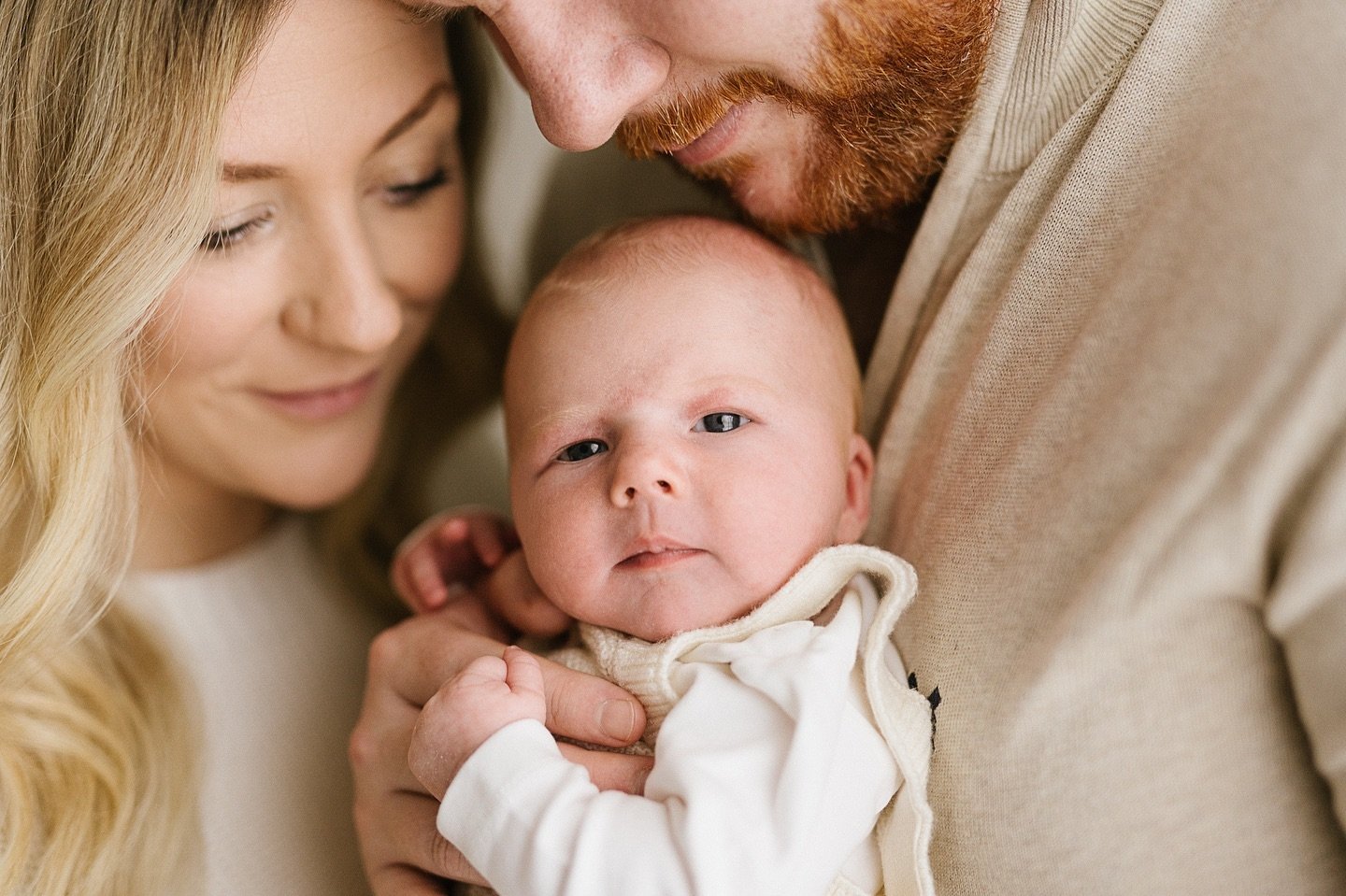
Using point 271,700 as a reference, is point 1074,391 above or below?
above

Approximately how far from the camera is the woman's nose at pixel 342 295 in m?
1.36

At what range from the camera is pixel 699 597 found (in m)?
1.15

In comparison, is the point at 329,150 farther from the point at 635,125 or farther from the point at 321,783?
the point at 321,783

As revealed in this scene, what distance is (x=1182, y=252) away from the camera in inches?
35.3

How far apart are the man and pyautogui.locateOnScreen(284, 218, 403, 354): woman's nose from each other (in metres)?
0.32

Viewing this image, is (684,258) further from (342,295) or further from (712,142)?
(342,295)

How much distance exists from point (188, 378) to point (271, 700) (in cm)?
50

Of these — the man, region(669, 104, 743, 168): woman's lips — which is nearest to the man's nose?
the man

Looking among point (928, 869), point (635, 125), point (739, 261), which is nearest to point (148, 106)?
point (635, 125)

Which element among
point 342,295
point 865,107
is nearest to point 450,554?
point 342,295

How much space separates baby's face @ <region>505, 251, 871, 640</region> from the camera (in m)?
1.15

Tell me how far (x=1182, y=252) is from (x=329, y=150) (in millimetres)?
925

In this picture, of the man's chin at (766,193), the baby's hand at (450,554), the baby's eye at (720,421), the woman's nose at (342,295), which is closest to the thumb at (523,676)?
the baby's eye at (720,421)

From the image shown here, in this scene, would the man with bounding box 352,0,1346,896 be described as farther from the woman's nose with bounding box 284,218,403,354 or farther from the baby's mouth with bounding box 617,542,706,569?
the woman's nose with bounding box 284,218,403,354
